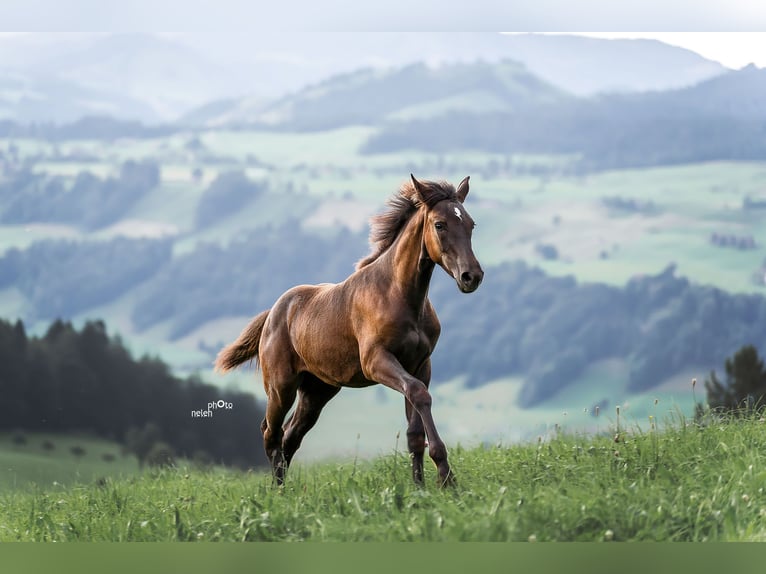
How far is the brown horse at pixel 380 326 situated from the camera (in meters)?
6.97

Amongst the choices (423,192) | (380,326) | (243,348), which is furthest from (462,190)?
(243,348)

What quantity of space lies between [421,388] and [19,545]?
263 cm

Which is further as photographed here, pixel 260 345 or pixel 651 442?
pixel 260 345

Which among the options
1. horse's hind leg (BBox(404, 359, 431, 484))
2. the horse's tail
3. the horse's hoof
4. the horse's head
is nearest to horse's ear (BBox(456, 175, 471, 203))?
the horse's head

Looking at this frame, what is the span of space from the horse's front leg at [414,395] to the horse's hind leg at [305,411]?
1.20 meters

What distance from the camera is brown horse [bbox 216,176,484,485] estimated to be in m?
6.97

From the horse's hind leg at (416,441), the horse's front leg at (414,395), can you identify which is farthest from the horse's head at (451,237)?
the horse's hind leg at (416,441)

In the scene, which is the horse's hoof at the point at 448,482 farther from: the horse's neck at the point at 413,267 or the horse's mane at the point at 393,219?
the horse's mane at the point at 393,219

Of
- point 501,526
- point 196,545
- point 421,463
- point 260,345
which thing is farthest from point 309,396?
point 501,526

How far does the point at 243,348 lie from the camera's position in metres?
9.09

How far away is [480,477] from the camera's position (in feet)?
24.8

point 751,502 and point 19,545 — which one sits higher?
point 751,502

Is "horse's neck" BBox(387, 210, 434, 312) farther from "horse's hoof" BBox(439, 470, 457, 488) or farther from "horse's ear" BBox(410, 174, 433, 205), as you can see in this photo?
"horse's hoof" BBox(439, 470, 457, 488)

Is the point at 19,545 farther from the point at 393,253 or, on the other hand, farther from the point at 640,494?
the point at 640,494
